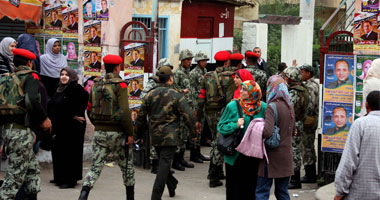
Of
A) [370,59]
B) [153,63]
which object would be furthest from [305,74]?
[153,63]

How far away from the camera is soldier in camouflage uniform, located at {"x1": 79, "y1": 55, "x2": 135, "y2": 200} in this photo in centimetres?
751

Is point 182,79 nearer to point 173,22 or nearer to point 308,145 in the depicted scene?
point 308,145

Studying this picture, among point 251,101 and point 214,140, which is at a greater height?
point 251,101

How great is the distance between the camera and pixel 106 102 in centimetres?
757

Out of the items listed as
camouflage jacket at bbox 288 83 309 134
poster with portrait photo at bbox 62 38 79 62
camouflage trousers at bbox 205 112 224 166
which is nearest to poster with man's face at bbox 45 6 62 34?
poster with portrait photo at bbox 62 38 79 62

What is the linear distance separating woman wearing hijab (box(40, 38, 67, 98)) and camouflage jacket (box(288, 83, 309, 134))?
A: 4066 millimetres

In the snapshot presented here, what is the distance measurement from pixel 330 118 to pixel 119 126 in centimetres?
327

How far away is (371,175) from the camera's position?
5285 mm

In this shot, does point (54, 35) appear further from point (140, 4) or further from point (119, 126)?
point (119, 126)

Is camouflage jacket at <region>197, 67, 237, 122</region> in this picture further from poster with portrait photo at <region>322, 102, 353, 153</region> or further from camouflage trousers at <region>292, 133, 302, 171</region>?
poster with portrait photo at <region>322, 102, 353, 153</region>

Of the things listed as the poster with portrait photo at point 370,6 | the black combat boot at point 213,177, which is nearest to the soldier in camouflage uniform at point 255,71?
the black combat boot at point 213,177

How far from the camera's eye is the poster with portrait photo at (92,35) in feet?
36.1

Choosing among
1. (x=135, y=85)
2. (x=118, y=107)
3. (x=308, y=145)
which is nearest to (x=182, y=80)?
(x=135, y=85)

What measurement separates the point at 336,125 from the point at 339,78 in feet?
2.22
